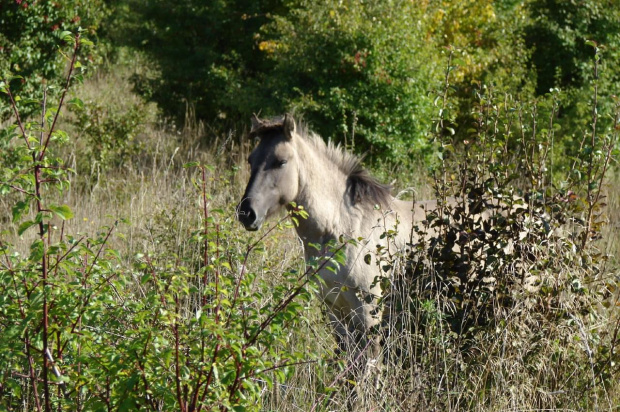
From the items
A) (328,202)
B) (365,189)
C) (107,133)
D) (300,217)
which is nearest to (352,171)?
(365,189)

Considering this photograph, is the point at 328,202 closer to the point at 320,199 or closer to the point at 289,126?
the point at 320,199

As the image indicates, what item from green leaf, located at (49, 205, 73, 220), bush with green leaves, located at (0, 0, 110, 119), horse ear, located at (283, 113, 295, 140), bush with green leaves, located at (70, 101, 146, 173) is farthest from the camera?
bush with green leaves, located at (70, 101, 146, 173)

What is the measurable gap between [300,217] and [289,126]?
65cm

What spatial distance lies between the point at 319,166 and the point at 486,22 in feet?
27.2

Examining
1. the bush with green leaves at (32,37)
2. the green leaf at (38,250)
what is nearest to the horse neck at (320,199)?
the green leaf at (38,250)

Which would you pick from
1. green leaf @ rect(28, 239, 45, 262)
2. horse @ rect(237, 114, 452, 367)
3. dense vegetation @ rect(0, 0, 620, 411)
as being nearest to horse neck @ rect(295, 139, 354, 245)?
horse @ rect(237, 114, 452, 367)

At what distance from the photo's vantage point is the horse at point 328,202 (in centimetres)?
551

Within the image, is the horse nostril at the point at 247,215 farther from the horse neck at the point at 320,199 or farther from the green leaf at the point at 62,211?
the green leaf at the point at 62,211

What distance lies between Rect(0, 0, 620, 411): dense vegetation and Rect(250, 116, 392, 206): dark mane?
451mm

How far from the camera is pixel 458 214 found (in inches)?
196

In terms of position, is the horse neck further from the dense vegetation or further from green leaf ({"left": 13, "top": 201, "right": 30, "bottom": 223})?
green leaf ({"left": 13, "top": 201, "right": 30, "bottom": 223})

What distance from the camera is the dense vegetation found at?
10.6 feet

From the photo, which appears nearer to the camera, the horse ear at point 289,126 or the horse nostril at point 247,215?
the horse nostril at point 247,215

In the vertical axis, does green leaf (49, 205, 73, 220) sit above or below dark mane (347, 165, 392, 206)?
above
